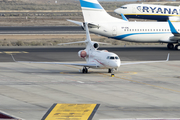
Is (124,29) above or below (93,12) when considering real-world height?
below

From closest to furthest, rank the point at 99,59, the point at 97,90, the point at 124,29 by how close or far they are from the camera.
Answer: the point at 97,90
the point at 99,59
the point at 124,29

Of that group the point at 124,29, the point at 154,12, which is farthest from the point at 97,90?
the point at 154,12

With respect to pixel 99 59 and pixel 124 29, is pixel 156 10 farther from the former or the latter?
pixel 99 59

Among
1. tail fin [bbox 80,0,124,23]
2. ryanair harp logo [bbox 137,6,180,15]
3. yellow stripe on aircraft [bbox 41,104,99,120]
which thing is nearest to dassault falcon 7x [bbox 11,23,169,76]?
yellow stripe on aircraft [bbox 41,104,99,120]

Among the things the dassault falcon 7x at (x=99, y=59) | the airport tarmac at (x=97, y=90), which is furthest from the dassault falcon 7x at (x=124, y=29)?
the dassault falcon 7x at (x=99, y=59)

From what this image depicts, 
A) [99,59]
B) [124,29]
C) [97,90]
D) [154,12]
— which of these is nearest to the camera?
[97,90]

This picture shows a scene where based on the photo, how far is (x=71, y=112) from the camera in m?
22.5

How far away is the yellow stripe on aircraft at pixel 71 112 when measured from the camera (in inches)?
838

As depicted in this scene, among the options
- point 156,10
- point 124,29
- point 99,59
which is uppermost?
point 156,10

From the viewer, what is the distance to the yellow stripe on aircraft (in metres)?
21.3

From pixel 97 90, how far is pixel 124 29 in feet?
107

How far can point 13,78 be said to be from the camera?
116 feet

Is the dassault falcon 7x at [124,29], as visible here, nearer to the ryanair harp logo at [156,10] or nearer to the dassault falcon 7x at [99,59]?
the dassault falcon 7x at [99,59]

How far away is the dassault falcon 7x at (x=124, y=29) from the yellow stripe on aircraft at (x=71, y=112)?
37608mm
